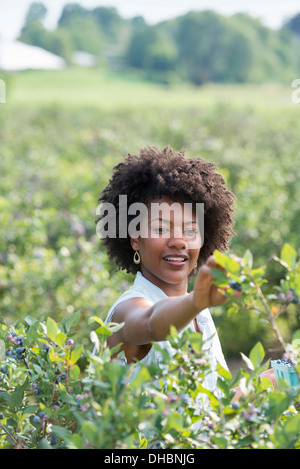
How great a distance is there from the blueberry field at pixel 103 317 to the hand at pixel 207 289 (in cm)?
4

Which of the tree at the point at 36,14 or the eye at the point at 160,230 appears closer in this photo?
the eye at the point at 160,230

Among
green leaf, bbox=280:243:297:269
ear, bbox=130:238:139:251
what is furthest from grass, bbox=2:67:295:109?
green leaf, bbox=280:243:297:269

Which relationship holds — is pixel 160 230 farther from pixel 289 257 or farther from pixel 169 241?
pixel 289 257

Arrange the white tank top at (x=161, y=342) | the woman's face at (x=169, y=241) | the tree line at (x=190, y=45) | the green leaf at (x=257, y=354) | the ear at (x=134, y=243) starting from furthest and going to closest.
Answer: the tree line at (x=190, y=45) → the ear at (x=134, y=243) → the woman's face at (x=169, y=241) → the white tank top at (x=161, y=342) → the green leaf at (x=257, y=354)

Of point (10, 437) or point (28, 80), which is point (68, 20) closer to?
point (28, 80)

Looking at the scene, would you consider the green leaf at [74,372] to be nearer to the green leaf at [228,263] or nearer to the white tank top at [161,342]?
the white tank top at [161,342]

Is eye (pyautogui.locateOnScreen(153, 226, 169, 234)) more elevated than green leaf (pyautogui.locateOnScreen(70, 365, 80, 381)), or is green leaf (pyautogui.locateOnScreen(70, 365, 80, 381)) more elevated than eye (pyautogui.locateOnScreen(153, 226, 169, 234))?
eye (pyautogui.locateOnScreen(153, 226, 169, 234))

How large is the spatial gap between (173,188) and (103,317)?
203 cm

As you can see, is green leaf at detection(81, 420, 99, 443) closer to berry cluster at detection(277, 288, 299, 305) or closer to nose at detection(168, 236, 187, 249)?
berry cluster at detection(277, 288, 299, 305)

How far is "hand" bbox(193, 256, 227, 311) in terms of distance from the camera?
126 cm

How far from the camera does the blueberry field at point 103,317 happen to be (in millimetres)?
1225

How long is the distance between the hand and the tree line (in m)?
58.5

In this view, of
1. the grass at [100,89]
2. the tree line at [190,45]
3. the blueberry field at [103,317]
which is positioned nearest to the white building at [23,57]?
the blueberry field at [103,317]

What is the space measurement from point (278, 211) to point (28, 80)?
4886 cm
